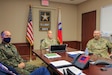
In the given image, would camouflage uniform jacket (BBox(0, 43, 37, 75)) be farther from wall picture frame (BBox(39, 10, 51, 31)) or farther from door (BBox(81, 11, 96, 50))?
door (BBox(81, 11, 96, 50))

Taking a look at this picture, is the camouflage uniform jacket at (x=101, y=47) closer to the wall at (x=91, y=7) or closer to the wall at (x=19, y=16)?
the wall at (x=91, y=7)

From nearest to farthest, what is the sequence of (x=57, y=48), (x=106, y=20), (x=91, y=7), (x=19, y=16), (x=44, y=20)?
(x=57, y=48), (x=106, y=20), (x=91, y=7), (x=19, y=16), (x=44, y=20)

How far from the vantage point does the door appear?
4907 millimetres

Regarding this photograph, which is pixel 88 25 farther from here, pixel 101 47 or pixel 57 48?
pixel 57 48

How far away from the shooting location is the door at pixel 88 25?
4.91 m

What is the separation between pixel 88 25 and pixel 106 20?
108 centimetres

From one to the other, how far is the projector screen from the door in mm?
487

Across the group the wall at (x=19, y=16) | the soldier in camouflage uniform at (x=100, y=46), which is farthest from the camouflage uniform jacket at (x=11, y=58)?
the wall at (x=19, y=16)

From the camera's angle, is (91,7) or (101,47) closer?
(101,47)

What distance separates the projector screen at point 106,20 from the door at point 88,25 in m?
0.49

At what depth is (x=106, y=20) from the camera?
4.20 m

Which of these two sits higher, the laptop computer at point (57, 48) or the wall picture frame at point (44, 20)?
the wall picture frame at point (44, 20)

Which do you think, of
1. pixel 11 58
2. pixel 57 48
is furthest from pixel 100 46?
pixel 11 58

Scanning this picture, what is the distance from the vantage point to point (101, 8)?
4.41 m
